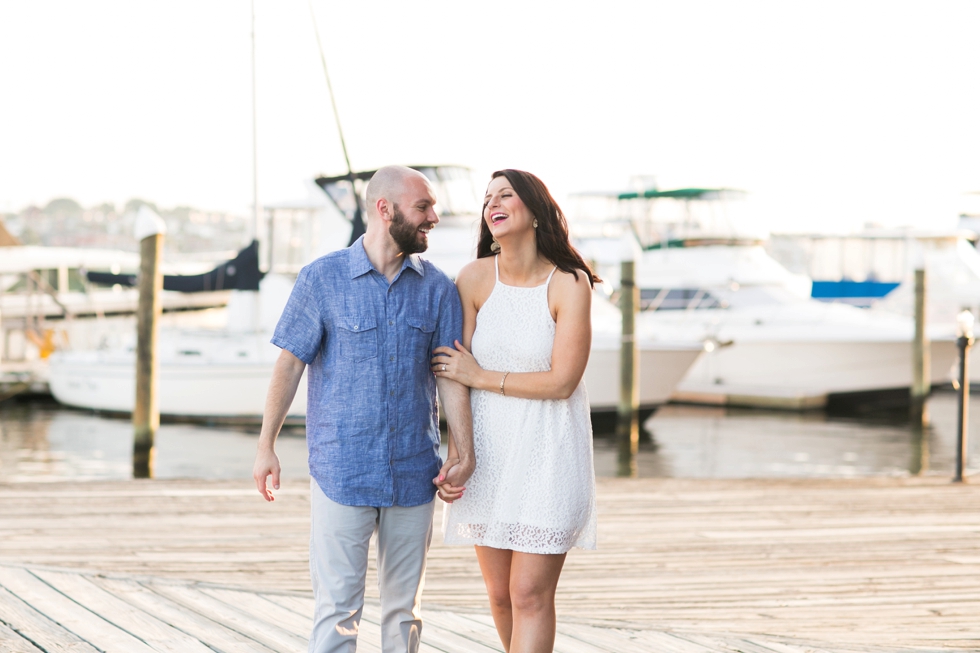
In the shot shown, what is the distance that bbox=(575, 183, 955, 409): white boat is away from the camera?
19781mm

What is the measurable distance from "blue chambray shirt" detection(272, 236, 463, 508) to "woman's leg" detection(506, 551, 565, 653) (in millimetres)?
314

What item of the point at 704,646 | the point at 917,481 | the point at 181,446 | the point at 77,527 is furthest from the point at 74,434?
the point at 704,646

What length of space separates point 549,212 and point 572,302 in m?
0.24

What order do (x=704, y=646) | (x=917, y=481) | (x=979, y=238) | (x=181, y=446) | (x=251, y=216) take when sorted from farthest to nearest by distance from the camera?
(x=979, y=238)
(x=251, y=216)
(x=181, y=446)
(x=917, y=481)
(x=704, y=646)

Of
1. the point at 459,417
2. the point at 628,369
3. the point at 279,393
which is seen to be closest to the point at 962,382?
the point at 459,417

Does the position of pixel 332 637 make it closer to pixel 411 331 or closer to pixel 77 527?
pixel 411 331

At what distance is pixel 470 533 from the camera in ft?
8.63

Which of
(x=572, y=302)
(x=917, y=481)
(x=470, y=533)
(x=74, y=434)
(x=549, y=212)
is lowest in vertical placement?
(x=74, y=434)

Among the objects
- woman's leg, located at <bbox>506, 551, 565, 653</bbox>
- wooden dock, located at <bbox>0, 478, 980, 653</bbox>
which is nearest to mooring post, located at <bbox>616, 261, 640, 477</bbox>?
wooden dock, located at <bbox>0, 478, 980, 653</bbox>

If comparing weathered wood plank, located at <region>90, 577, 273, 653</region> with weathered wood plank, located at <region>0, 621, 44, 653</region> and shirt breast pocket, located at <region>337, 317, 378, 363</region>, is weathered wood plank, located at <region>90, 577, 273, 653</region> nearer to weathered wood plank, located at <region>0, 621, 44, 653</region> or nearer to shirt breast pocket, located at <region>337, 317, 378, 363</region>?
weathered wood plank, located at <region>0, 621, 44, 653</region>

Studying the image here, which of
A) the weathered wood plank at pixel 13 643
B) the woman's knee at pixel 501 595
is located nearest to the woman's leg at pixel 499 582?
the woman's knee at pixel 501 595

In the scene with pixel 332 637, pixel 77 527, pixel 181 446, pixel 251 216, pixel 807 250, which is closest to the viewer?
pixel 332 637

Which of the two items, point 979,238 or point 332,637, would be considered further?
point 979,238

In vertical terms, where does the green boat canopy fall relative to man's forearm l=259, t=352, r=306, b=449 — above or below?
above
